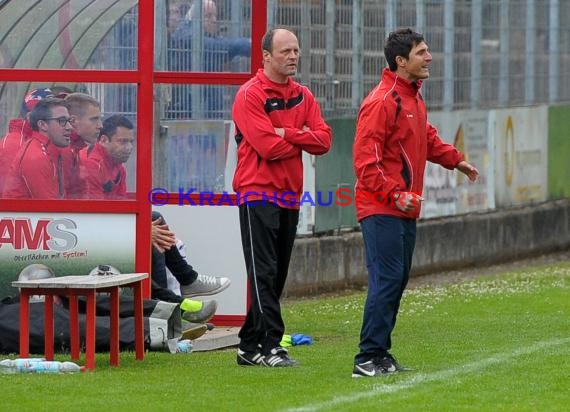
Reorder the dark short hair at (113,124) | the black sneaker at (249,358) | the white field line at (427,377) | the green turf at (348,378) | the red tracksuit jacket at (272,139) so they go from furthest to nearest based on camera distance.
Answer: the dark short hair at (113,124) < the black sneaker at (249,358) < the red tracksuit jacket at (272,139) < the green turf at (348,378) < the white field line at (427,377)

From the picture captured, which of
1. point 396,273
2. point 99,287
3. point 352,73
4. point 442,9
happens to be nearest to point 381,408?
point 396,273

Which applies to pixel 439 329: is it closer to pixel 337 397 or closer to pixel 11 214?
pixel 11 214

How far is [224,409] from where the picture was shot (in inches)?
330

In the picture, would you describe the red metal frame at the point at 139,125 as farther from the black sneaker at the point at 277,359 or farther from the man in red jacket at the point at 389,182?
the man in red jacket at the point at 389,182

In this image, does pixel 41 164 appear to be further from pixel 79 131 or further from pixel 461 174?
pixel 461 174

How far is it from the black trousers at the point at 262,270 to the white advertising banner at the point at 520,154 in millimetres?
12828

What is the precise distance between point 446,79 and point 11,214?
10921mm

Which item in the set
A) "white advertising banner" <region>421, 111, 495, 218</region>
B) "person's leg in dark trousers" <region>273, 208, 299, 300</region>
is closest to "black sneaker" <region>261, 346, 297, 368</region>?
"person's leg in dark trousers" <region>273, 208, 299, 300</region>

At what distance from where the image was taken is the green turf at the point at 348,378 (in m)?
8.56

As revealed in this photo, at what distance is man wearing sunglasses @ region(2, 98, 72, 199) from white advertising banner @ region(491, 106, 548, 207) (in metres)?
11.9

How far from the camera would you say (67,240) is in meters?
11.8

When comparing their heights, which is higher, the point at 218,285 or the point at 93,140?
the point at 93,140

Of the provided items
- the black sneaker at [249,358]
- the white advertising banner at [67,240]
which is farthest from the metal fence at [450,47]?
the black sneaker at [249,358]

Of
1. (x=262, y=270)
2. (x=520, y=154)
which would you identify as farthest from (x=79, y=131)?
(x=520, y=154)
